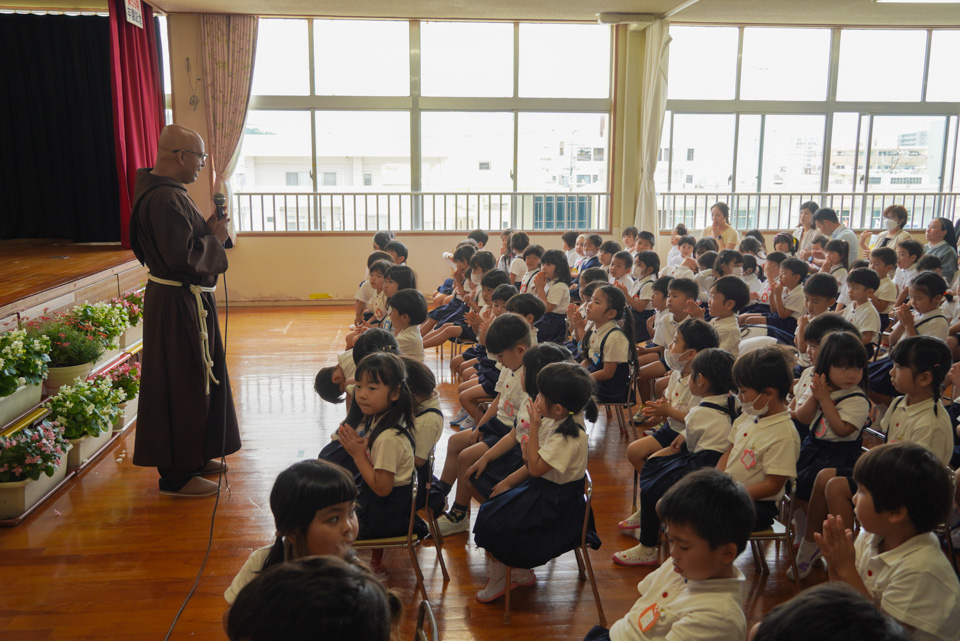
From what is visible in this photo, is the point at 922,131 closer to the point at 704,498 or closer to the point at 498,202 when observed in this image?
the point at 498,202

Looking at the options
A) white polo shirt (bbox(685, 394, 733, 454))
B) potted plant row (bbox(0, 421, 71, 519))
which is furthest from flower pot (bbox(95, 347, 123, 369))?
white polo shirt (bbox(685, 394, 733, 454))

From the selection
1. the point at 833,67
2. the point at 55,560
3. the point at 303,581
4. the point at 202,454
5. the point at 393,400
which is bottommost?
the point at 55,560

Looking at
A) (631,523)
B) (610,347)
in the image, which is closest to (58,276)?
(610,347)

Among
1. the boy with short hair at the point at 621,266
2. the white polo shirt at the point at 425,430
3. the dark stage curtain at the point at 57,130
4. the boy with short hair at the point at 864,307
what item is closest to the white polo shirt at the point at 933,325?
the boy with short hair at the point at 864,307

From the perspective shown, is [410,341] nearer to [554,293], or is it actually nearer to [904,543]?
[554,293]

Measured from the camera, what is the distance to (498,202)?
27.8 feet

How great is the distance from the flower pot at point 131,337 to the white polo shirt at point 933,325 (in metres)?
4.38

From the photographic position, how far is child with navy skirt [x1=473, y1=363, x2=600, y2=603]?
Result: 2225 mm

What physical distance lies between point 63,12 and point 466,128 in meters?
4.10

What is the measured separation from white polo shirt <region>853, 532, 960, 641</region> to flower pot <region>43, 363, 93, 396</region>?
134 inches

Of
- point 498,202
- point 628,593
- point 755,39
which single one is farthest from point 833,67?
point 628,593

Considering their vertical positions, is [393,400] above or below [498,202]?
below

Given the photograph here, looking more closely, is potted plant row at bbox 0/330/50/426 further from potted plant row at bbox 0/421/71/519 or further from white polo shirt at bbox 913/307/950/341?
white polo shirt at bbox 913/307/950/341

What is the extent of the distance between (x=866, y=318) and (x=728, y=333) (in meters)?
0.78
